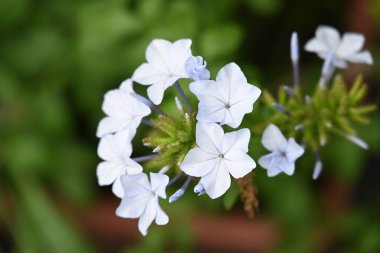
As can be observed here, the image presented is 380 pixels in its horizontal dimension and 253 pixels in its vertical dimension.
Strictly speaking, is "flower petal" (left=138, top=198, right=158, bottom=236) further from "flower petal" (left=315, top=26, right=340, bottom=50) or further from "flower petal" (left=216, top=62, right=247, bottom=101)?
"flower petal" (left=315, top=26, right=340, bottom=50)

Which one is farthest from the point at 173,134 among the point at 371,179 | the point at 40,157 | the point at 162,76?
the point at 371,179

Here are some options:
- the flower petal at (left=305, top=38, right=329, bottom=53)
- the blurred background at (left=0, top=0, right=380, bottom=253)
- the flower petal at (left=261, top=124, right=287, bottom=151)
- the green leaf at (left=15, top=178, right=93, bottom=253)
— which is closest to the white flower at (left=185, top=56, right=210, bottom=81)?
the flower petal at (left=261, top=124, right=287, bottom=151)

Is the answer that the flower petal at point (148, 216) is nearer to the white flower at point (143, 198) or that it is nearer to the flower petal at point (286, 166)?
the white flower at point (143, 198)

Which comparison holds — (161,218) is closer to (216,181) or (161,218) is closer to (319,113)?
(216,181)

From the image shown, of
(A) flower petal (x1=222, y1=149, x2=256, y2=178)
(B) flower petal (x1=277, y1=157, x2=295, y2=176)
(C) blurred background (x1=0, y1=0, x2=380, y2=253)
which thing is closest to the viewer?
(A) flower petal (x1=222, y1=149, x2=256, y2=178)

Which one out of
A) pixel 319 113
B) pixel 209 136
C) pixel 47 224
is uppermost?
pixel 209 136

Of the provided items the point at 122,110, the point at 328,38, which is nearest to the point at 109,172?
the point at 122,110

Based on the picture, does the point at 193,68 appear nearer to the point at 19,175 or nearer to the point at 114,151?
the point at 114,151
